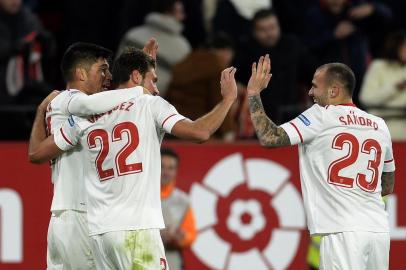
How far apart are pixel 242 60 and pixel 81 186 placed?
480 centimetres

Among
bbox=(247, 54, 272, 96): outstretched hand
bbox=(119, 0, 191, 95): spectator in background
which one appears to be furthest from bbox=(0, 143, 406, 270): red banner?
bbox=(247, 54, 272, 96): outstretched hand

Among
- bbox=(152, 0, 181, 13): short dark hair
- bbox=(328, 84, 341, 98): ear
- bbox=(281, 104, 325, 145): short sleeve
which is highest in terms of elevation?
bbox=(152, 0, 181, 13): short dark hair

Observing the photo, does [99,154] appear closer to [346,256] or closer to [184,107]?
[346,256]

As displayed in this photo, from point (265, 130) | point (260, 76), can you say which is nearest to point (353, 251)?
point (265, 130)

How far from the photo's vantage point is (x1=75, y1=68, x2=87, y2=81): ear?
9.53 m

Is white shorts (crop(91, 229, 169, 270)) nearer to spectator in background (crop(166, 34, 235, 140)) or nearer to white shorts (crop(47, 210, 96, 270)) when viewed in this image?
white shorts (crop(47, 210, 96, 270))

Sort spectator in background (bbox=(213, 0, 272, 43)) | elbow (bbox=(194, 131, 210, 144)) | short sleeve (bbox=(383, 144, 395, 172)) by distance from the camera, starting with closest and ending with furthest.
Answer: elbow (bbox=(194, 131, 210, 144)) < short sleeve (bbox=(383, 144, 395, 172)) < spectator in background (bbox=(213, 0, 272, 43))

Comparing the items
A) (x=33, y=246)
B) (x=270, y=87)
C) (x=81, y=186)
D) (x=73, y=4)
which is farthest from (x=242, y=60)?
(x=81, y=186)

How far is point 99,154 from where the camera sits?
902cm

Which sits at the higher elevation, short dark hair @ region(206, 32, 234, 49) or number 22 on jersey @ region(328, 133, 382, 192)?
short dark hair @ region(206, 32, 234, 49)

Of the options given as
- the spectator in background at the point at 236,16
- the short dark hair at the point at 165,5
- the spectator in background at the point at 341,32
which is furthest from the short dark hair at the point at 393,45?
the short dark hair at the point at 165,5

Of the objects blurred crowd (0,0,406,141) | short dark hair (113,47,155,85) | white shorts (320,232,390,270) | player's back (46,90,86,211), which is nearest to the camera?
short dark hair (113,47,155,85)

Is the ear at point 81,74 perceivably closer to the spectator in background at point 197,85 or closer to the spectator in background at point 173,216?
the spectator in background at point 173,216

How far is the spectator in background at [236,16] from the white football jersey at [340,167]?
17.0ft
